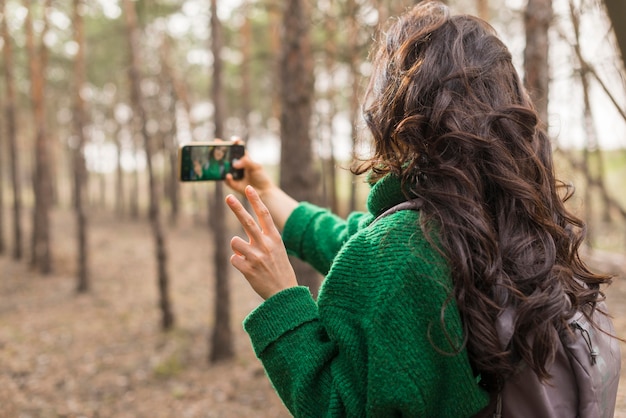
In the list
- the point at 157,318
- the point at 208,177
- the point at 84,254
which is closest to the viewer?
the point at 208,177

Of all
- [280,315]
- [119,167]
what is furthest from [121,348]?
[119,167]

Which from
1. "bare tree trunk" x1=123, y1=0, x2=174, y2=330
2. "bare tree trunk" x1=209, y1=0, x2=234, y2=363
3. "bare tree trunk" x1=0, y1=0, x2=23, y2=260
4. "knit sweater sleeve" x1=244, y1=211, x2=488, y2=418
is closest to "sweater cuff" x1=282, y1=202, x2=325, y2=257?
"knit sweater sleeve" x1=244, y1=211, x2=488, y2=418

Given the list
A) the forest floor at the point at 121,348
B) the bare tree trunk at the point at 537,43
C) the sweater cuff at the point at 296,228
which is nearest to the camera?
the sweater cuff at the point at 296,228

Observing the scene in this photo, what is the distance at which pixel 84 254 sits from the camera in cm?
1185

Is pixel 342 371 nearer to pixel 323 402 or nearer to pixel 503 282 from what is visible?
pixel 323 402

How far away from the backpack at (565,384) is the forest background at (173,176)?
81 centimetres

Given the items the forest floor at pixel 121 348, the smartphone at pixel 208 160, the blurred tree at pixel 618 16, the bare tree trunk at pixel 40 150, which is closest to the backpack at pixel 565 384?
the blurred tree at pixel 618 16

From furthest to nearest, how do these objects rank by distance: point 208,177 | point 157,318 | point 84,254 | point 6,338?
point 84,254
point 157,318
point 6,338
point 208,177

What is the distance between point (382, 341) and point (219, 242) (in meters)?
6.60

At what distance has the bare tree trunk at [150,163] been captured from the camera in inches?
344

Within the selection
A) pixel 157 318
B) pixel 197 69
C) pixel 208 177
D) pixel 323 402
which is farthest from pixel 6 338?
pixel 197 69

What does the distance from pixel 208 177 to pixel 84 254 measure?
35.2 ft

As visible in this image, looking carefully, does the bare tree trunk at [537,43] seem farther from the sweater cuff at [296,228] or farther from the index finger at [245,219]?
the index finger at [245,219]

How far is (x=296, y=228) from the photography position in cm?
244
